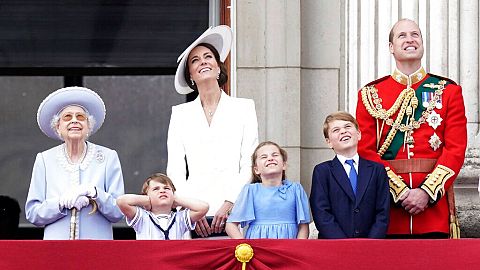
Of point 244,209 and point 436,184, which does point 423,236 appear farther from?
point 244,209

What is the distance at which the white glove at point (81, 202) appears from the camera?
27.2 feet

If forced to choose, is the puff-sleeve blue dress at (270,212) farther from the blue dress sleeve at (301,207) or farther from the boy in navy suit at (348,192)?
the boy in navy suit at (348,192)

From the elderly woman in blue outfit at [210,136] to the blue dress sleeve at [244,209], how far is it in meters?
0.23

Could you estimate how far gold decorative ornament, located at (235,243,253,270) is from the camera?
25.2ft

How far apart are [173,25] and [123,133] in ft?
5.51

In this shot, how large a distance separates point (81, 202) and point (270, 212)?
3.29 ft

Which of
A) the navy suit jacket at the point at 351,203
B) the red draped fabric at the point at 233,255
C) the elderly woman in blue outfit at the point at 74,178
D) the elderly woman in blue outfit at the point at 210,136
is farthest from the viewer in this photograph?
the elderly woman in blue outfit at the point at 210,136

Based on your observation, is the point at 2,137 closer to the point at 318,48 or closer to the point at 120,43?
the point at 120,43

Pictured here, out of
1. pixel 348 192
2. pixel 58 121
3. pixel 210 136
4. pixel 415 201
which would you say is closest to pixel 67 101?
pixel 58 121

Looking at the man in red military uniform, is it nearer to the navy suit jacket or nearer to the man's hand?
the man's hand

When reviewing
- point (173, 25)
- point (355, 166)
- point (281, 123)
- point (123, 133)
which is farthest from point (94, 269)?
point (123, 133)

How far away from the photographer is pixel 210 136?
28.8ft

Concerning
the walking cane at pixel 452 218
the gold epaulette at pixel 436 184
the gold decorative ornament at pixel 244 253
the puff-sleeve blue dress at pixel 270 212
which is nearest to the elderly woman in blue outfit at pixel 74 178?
the puff-sleeve blue dress at pixel 270 212

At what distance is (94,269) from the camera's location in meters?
7.66
